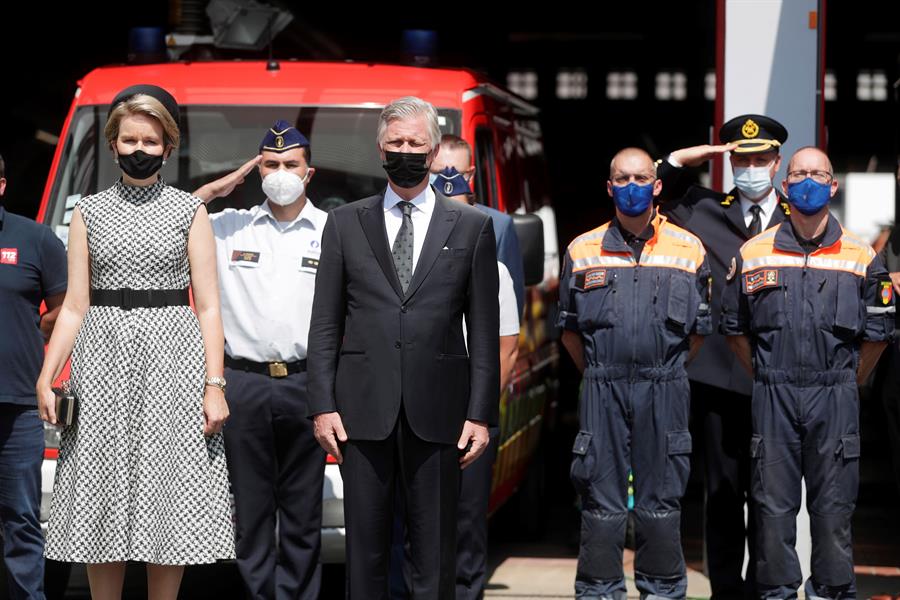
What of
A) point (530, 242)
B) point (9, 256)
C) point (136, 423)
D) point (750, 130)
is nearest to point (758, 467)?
point (530, 242)

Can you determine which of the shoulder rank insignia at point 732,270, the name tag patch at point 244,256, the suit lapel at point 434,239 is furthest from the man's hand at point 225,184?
the shoulder rank insignia at point 732,270

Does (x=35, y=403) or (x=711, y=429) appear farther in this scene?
(x=711, y=429)

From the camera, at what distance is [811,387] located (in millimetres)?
6988

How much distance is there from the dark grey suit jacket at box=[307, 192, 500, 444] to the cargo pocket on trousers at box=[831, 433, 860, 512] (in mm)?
1952

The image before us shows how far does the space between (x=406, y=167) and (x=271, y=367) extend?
1.48 meters

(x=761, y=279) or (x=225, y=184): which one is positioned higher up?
(x=225, y=184)

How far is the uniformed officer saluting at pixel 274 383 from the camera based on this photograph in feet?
22.2

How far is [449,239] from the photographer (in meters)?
5.59

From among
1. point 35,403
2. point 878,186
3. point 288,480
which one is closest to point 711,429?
point 288,480

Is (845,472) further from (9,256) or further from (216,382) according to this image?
(9,256)

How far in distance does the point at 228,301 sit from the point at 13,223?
97 centimetres

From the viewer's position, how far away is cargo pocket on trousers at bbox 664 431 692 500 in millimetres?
6977

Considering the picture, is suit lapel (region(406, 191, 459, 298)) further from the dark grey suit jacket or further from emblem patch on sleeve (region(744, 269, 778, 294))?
emblem patch on sleeve (region(744, 269, 778, 294))

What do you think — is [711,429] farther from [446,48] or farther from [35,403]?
[446,48]
